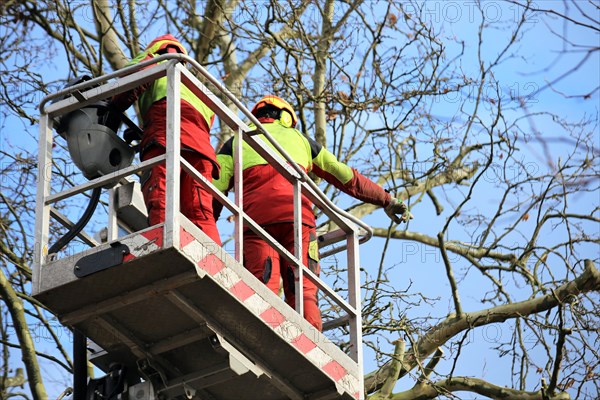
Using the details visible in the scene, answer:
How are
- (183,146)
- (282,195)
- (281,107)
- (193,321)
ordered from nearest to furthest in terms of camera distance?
(193,321)
(183,146)
(282,195)
(281,107)

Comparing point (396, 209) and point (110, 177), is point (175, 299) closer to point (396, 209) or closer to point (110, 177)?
point (110, 177)

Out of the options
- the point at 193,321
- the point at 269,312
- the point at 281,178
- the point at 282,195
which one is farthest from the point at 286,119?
the point at 193,321

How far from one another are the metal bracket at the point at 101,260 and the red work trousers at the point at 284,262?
5.17 feet

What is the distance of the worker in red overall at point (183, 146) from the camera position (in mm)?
7645

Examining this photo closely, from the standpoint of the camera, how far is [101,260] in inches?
273

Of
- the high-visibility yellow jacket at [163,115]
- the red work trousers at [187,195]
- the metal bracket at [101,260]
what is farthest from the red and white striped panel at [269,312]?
the high-visibility yellow jacket at [163,115]

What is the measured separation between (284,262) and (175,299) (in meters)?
1.71

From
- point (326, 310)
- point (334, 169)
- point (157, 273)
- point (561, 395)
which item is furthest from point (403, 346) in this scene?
point (157, 273)

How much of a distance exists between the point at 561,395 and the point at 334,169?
337 cm

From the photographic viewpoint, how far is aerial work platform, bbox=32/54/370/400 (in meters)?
6.95

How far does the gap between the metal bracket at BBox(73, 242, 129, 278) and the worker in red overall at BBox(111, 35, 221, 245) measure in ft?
1.99

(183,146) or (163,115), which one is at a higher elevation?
(163,115)

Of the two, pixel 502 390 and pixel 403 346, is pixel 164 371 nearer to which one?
pixel 403 346

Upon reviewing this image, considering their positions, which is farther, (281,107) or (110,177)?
(281,107)
